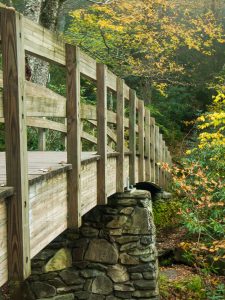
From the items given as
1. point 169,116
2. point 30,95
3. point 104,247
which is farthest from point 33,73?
point 169,116

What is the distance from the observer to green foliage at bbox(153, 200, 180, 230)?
11.3 m

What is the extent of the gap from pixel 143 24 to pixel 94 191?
12.6 metres

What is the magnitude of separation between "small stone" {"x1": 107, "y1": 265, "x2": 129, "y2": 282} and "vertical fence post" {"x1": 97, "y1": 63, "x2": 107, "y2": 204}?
1722 mm

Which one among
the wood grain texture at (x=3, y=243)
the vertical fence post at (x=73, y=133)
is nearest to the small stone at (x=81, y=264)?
the vertical fence post at (x=73, y=133)

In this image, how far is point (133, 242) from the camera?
6.94 metres

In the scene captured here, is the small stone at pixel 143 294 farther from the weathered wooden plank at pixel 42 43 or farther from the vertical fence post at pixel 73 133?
the weathered wooden plank at pixel 42 43

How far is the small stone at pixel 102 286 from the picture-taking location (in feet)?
22.3

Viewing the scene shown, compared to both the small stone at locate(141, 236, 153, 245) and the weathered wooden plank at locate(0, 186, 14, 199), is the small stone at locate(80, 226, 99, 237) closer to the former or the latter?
the small stone at locate(141, 236, 153, 245)

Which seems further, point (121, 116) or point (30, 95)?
point (121, 116)

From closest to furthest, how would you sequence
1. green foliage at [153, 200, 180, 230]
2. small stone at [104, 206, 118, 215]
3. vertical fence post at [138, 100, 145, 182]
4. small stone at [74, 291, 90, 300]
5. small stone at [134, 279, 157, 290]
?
small stone at [74, 291, 90, 300] → small stone at [134, 279, 157, 290] → small stone at [104, 206, 118, 215] → vertical fence post at [138, 100, 145, 182] → green foliage at [153, 200, 180, 230]

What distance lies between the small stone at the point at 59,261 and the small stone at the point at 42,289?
0.23m

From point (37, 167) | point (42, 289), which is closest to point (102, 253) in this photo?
point (42, 289)

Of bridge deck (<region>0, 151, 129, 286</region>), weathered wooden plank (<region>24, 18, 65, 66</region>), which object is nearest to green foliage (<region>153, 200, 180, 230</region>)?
bridge deck (<region>0, 151, 129, 286</region>)

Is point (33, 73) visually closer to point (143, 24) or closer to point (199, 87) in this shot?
point (143, 24)
